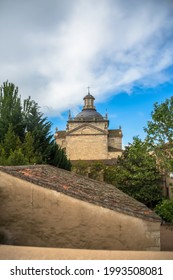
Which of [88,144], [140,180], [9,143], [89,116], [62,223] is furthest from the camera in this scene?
[89,116]

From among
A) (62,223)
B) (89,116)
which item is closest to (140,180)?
(62,223)

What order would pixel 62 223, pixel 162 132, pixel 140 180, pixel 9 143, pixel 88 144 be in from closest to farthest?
pixel 62 223
pixel 162 132
pixel 9 143
pixel 140 180
pixel 88 144

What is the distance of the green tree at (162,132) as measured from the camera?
9433mm

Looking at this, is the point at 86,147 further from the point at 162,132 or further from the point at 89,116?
the point at 162,132

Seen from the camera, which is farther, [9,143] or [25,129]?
[25,129]

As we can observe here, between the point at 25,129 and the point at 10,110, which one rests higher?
the point at 10,110

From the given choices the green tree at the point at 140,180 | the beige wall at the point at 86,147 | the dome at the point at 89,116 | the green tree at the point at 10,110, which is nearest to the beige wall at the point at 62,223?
the green tree at the point at 10,110

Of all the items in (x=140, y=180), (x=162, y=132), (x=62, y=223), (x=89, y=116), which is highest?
(x=89, y=116)

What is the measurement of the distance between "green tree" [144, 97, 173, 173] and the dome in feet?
151

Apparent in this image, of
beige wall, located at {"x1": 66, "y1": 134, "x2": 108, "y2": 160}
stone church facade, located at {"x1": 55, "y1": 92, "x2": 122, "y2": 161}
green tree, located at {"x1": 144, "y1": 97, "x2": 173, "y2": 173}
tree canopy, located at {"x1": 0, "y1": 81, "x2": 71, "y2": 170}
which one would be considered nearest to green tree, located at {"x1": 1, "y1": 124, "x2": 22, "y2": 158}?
tree canopy, located at {"x1": 0, "y1": 81, "x2": 71, "y2": 170}

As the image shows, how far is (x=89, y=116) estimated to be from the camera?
188 feet

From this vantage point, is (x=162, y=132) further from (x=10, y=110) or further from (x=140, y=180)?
(x=140, y=180)

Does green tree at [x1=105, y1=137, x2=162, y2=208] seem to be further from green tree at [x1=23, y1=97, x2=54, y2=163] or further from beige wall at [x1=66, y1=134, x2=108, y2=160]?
beige wall at [x1=66, y1=134, x2=108, y2=160]

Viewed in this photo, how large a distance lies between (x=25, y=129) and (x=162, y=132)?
1356 cm
